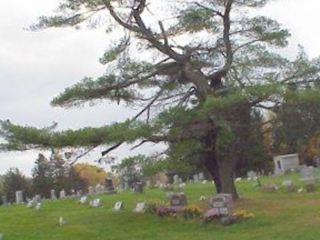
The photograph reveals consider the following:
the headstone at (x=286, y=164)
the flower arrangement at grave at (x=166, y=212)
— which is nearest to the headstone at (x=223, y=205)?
the flower arrangement at grave at (x=166, y=212)

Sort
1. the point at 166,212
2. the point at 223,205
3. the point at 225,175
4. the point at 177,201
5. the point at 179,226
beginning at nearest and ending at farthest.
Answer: the point at 223,205 < the point at 179,226 < the point at 166,212 < the point at 177,201 < the point at 225,175

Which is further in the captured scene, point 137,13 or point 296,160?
point 296,160

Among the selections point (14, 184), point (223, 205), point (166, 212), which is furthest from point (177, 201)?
point (14, 184)

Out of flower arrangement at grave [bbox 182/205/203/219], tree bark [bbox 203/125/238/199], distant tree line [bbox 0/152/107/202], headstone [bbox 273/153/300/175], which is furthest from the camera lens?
distant tree line [bbox 0/152/107/202]

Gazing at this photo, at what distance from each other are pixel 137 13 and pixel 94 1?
71.2 inches

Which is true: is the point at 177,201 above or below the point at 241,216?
above

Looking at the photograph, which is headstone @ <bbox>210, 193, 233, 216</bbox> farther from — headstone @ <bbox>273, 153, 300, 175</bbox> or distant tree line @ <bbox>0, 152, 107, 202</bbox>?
distant tree line @ <bbox>0, 152, 107, 202</bbox>

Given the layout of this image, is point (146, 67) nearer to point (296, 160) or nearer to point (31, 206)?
point (31, 206)

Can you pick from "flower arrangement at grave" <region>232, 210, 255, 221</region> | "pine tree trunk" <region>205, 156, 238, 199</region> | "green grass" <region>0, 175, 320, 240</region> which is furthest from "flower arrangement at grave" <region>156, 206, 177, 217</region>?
"pine tree trunk" <region>205, 156, 238, 199</region>

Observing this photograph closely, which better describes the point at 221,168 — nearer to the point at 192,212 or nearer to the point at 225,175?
the point at 225,175

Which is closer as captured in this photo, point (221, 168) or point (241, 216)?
point (241, 216)

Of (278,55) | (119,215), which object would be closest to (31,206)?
(119,215)

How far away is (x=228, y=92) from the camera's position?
56.0 ft

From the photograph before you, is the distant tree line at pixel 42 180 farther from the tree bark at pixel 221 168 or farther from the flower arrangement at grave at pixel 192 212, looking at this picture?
the flower arrangement at grave at pixel 192 212
